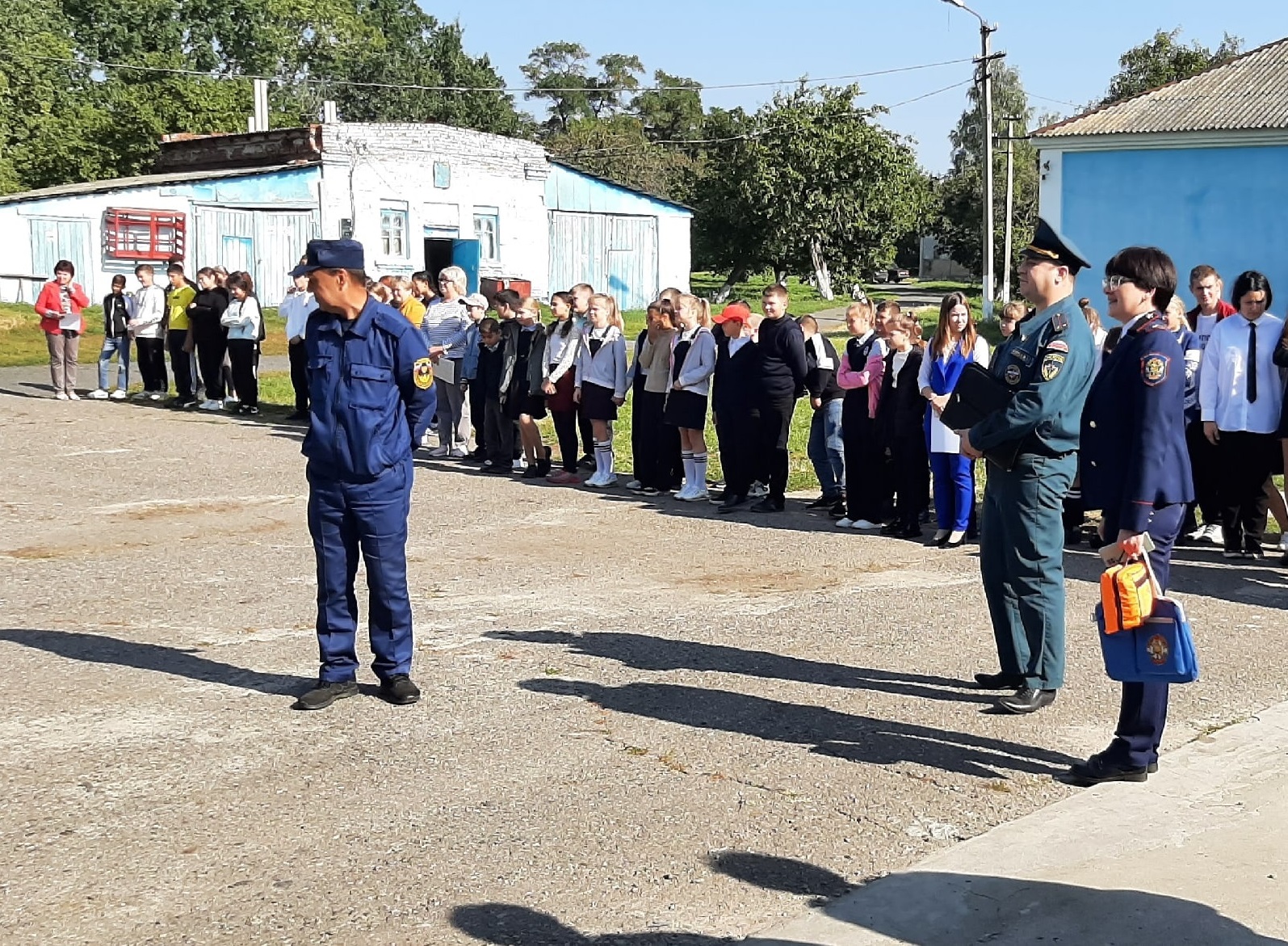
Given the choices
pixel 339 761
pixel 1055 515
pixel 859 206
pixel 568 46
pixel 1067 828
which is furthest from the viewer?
pixel 568 46

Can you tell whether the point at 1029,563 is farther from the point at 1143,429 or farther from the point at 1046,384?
the point at 1143,429

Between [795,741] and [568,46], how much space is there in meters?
111

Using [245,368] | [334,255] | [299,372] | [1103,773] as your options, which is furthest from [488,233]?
[1103,773]

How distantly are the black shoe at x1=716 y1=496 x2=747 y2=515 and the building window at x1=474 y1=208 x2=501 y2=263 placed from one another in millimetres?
30179

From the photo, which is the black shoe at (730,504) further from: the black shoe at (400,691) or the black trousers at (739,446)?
the black shoe at (400,691)

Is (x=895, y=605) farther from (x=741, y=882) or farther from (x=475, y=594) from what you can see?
(x=741, y=882)

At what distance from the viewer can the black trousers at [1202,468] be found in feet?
35.7

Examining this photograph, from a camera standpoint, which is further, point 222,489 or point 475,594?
point 222,489

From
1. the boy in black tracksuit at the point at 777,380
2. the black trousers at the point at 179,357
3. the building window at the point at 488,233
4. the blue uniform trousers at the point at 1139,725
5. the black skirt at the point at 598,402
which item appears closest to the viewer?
the blue uniform trousers at the point at 1139,725

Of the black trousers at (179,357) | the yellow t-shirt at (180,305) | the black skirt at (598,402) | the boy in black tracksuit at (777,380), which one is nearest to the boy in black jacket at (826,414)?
the boy in black tracksuit at (777,380)

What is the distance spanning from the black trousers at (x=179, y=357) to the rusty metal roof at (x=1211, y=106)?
22.2m

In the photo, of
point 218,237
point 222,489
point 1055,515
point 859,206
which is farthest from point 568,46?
point 1055,515

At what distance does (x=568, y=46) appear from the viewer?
112 metres

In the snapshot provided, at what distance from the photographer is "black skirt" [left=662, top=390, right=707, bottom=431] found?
509 inches
